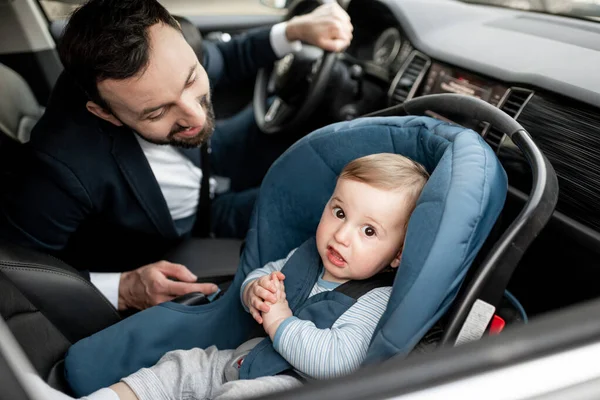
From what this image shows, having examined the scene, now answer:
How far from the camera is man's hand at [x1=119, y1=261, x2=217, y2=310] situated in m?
1.50

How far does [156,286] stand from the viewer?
4.95ft

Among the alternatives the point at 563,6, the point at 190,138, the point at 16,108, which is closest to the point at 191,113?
the point at 190,138

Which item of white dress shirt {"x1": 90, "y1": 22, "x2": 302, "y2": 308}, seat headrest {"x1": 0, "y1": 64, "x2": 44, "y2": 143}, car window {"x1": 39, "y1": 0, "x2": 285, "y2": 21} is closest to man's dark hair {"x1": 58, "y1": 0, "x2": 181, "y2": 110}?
white dress shirt {"x1": 90, "y1": 22, "x2": 302, "y2": 308}

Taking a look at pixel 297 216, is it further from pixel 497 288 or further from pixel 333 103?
pixel 333 103

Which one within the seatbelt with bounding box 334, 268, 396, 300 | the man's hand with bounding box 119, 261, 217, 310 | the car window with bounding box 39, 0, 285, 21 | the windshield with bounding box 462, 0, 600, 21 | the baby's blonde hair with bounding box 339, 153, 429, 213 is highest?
the car window with bounding box 39, 0, 285, 21

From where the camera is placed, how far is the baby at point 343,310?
1.06 m

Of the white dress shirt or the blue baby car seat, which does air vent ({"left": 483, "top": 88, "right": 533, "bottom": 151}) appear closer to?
the blue baby car seat

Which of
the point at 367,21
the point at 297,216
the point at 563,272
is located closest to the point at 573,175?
the point at 563,272

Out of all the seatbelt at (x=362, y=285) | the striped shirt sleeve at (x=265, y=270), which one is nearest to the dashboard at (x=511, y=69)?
the seatbelt at (x=362, y=285)

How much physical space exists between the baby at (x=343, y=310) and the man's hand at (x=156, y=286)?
1.03 ft

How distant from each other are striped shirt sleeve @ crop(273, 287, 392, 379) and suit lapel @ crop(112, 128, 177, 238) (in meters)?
0.64

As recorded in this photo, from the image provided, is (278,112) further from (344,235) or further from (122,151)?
(344,235)

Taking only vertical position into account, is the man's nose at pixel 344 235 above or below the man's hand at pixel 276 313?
above

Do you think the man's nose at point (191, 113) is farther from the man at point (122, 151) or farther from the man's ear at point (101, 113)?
the man's ear at point (101, 113)
